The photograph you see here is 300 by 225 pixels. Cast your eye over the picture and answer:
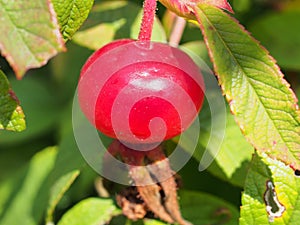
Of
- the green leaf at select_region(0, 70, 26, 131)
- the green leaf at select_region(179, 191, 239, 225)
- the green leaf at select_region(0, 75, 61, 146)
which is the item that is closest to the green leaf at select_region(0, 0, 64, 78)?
the green leaf at select_region(0, 70, 26, 131)

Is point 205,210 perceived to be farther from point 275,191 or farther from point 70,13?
point 70,13

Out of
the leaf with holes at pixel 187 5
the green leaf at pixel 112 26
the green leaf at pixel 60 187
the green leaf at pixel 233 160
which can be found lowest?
the green leaf at pixel 60 187

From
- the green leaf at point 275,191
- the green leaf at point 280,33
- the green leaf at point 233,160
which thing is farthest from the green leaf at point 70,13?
the green leaf at point 280,33

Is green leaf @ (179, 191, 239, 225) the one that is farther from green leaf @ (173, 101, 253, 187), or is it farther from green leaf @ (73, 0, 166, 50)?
green leaf @ (73, 0, 166, 50)

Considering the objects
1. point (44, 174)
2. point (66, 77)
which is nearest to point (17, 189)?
point (44, 174)

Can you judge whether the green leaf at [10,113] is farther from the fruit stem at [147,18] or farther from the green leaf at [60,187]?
the green leaf at [60,187]

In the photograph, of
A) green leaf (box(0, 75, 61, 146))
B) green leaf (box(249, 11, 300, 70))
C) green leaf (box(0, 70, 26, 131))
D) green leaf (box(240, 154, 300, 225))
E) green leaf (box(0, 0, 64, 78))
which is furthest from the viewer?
green leaf (box(0, 75, 61, 146))
